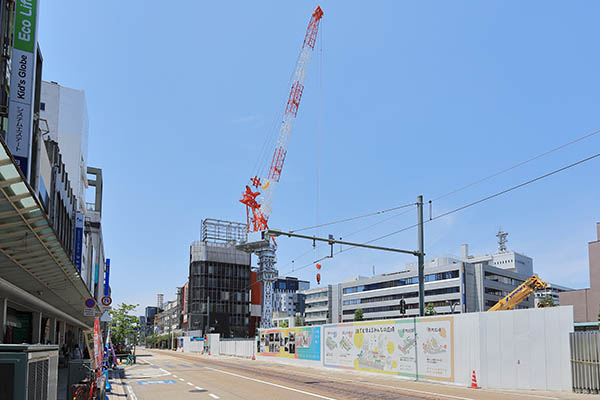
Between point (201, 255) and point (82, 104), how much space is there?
82.1 m

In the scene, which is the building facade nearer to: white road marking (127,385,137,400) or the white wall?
the white wall

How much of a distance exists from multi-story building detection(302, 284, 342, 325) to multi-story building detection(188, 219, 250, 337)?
→ 65.8 ft

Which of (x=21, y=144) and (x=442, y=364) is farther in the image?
(x=442, y=364)

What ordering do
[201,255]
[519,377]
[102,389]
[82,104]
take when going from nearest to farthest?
[102,389] < [519,377] < [82,104] < [201,255]

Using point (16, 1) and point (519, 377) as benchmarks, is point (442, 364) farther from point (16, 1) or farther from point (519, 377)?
point (16, 1)

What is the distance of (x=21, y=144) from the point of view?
21.9 m

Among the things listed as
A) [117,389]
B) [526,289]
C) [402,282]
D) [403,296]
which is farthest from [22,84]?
[402,282]

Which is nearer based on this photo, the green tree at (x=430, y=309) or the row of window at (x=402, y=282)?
the green tree at (x=430, y=309)

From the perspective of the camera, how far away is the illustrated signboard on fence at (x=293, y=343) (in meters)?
39.8

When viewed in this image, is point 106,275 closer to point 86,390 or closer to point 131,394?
point 131,394

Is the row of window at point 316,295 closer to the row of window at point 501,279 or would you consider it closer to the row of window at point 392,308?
the row of window at point 392,308

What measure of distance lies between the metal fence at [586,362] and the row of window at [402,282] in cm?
8840

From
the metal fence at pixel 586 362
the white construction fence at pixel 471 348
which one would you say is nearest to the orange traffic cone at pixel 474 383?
the white construction fence at pixel 471 348

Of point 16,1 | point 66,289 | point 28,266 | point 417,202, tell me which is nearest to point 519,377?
point 417,202
